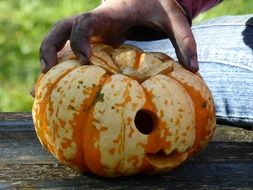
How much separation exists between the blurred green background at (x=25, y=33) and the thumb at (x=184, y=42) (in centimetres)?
158

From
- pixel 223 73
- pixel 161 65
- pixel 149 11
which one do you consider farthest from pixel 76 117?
pixel 223 73

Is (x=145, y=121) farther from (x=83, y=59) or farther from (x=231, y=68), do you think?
(x=231, y=68)

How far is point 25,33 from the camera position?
12.3ft

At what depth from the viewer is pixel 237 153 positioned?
1.61 m

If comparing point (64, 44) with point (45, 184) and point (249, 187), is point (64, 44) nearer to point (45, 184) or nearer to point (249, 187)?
point (45, 184)

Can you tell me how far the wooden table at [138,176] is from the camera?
1405 millimetres

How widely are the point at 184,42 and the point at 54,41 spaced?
0.27m

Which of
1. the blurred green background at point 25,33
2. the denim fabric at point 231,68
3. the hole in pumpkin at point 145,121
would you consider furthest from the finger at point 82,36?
the blurred green background at point 25,33

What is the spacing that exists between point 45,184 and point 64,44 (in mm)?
295

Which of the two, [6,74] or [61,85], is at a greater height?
[61,85]

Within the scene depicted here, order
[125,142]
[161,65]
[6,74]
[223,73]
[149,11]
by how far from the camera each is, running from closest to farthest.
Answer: [125,142], [161,65], [149,11], [223,73], [6,74]

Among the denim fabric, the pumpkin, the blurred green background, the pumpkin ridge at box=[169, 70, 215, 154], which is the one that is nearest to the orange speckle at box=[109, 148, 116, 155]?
the pumpkin

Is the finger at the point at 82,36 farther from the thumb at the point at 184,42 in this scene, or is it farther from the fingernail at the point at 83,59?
the thumb at the point at 184,42

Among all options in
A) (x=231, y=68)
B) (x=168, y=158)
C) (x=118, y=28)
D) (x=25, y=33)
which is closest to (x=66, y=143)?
(x=168, y=158)
